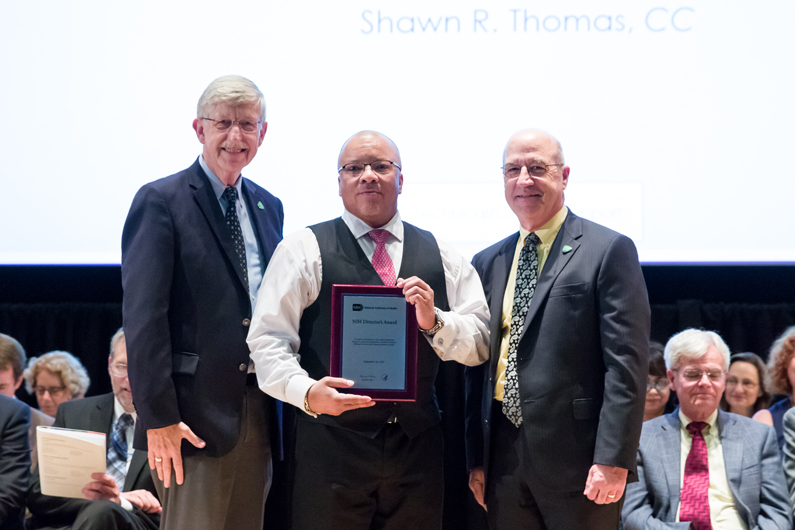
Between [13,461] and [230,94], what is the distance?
1.98 meters

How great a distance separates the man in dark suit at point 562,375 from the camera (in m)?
2.09

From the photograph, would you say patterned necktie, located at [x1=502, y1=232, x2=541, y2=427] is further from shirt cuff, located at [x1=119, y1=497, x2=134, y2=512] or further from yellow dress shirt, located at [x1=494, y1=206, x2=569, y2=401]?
shirt cuff, located at [x1=119, y1=497, x2=134, y2=512]

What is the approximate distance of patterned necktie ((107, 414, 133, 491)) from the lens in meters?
3.21

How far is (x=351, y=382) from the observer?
1.98 metres

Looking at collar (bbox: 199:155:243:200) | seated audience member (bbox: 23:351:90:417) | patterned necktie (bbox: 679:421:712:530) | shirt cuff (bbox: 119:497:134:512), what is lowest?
shirt cuff (bbox: 119:497:134:512)

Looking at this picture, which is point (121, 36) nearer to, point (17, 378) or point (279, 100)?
point (279, 100)

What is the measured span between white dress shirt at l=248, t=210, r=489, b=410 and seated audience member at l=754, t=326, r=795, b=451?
6.42 ft

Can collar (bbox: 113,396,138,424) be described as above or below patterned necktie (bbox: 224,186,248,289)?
below

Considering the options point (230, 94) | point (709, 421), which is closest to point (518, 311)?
point (230, 94)

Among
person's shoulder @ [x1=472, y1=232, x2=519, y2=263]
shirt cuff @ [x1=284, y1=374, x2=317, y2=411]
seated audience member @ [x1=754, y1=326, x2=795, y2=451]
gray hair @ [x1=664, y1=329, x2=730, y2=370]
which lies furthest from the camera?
seated audience member @ [x1=754, y1=326, x2=795, y2=451]

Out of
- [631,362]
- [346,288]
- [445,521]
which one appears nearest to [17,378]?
[445,521]

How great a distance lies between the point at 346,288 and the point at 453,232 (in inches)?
64.6

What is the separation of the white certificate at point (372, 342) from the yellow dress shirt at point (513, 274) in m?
0.37

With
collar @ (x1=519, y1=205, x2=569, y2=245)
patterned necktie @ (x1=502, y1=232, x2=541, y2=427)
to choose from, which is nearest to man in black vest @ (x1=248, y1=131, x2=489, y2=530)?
patterned necktie @ (x1=502, y1=232, x2=541, y2=427)
